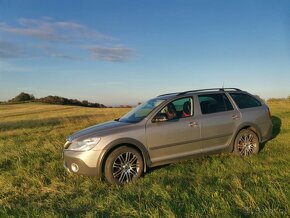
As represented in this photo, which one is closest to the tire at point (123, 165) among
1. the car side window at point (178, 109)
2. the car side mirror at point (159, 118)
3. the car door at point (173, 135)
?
the car door at point (173, 135)

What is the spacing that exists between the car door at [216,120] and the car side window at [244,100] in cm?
28

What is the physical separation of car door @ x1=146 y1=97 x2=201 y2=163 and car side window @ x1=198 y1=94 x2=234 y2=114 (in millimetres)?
353

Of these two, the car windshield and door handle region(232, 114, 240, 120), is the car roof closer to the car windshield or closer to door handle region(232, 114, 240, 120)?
the car windshield

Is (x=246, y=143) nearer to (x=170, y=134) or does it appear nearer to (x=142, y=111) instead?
(x=170, y=134)

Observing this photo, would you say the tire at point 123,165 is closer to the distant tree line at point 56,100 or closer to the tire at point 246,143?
the tire at point 246,143

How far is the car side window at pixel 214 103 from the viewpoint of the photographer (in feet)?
26.9

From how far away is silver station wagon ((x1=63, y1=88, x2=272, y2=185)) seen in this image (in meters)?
6.90

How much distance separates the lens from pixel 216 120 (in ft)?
26.7

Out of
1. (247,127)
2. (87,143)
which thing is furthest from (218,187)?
(247,127)

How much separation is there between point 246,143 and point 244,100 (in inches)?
41.2

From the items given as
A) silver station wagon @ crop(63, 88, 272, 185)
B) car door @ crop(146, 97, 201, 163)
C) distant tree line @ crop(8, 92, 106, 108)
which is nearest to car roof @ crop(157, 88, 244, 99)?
silver station wagon @ crop(63, 88, 272, 185)

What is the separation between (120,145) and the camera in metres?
7.05

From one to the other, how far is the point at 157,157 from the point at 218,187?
177cm

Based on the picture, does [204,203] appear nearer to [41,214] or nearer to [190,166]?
[41,214]
